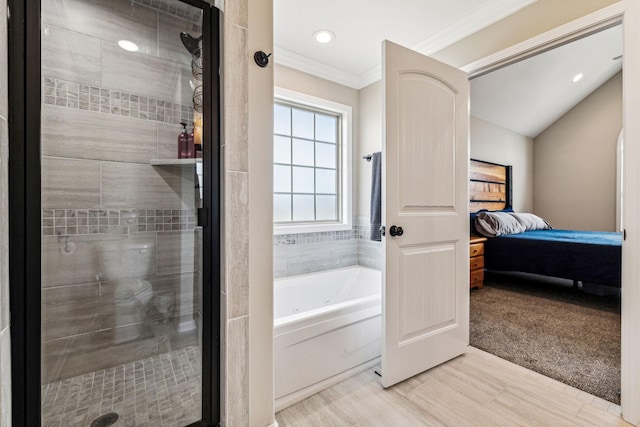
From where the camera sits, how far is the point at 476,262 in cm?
372

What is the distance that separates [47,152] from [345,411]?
1752mm

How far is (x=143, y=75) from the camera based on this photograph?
1.46 meters

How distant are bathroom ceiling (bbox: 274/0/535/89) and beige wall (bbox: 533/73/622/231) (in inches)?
197

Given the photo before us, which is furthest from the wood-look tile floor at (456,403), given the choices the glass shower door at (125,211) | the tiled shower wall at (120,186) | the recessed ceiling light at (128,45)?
the recessed ceiling light at (128,45)

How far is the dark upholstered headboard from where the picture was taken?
4680 mm

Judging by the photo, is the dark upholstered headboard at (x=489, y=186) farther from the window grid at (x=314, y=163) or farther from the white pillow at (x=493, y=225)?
the window grid at (x=314, y=163)

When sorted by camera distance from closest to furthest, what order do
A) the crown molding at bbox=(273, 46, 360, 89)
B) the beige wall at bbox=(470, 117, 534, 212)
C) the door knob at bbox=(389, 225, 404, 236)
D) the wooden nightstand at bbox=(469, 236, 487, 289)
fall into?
1. the door knob at bbox=(389, 225, 404, 236)
2. the crown molding at bbox=(273, 46, 360, 89)
3. the wooden nightstand at bbox=(469, 236, 487, 289)
4. the beige wall at bbox=(470, 117, 534, 212)

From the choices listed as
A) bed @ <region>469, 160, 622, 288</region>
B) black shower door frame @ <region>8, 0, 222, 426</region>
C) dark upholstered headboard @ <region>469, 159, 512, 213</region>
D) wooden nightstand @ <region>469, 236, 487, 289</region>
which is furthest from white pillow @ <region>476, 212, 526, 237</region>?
black shower door frame @ <region>8, 0, 222, 426</region>

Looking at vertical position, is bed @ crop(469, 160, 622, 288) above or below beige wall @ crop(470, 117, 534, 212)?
below

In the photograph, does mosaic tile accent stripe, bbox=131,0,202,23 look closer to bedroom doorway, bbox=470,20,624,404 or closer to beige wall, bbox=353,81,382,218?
bedroom doorway, bbox=470,20,624,404

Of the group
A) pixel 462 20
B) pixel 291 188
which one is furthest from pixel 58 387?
pixel 462 20

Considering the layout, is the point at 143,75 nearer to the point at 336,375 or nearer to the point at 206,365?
the point at 206,365

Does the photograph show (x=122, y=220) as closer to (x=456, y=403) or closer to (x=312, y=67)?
(x=456, y=403)

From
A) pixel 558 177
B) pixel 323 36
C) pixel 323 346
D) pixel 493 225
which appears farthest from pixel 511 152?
pixel 323 346
